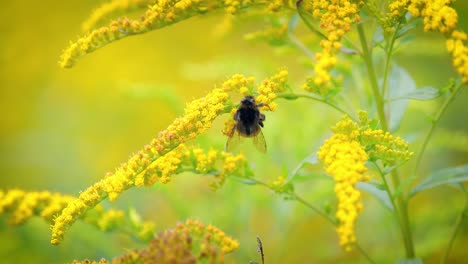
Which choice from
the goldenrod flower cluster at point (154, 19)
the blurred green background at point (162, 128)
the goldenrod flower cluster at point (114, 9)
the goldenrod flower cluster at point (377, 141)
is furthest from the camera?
the blurred green background at point (162, 128)

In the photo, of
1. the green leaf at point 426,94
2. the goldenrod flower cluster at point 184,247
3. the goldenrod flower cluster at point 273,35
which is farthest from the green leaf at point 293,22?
the goldenrod flower cluster at point 184,247

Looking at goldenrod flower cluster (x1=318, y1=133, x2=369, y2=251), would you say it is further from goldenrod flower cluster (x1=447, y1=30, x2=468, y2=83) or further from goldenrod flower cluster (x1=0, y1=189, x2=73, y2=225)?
goldenrod flower cluster (x1=0, y1=189, x2=73, y2=225)

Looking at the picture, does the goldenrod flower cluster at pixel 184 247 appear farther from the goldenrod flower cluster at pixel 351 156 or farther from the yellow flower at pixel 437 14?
the yellow flower at pixel 437 14

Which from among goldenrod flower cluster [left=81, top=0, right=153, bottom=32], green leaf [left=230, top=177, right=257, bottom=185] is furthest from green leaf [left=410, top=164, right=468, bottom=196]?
goldenrod flower cluster [left=81, top=0, right=153, bottom=32]

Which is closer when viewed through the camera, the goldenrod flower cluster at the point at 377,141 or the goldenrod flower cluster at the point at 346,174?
the goldenrod flower cluster at the point at 346,174

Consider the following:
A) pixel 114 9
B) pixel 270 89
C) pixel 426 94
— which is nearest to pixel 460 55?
pixel 426 94

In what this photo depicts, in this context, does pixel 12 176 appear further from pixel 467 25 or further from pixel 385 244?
pixel 467 25

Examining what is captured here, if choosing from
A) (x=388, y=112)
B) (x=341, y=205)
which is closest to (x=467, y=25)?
(x=388, y=112)
